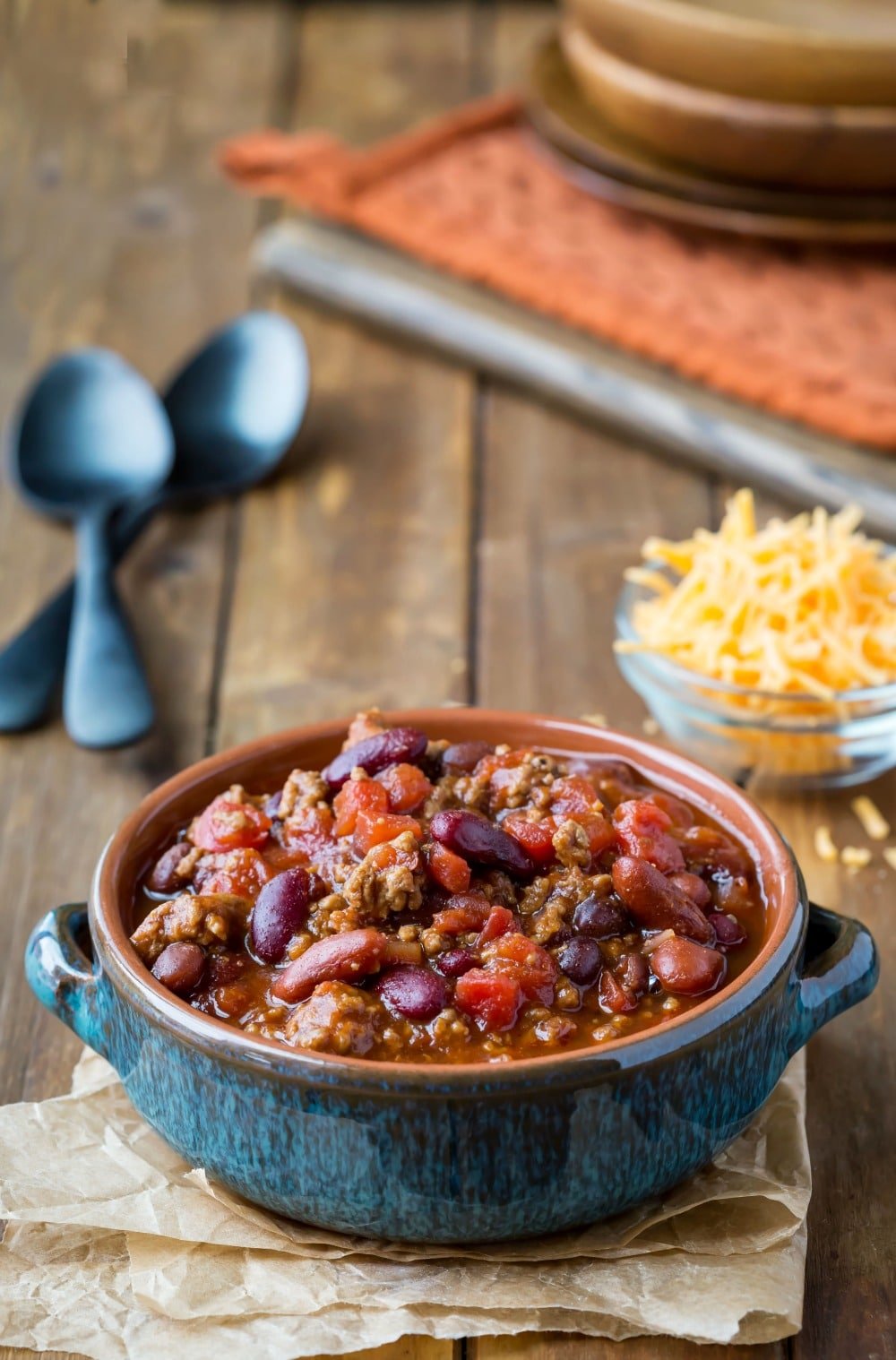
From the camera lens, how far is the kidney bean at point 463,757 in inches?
88.3

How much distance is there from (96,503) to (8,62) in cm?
260

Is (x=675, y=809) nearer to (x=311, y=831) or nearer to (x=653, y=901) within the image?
(x=653, y=901)

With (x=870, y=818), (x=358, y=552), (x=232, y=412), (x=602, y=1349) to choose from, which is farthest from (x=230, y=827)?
(x=232, y=412)

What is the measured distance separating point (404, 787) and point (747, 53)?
2.26 m

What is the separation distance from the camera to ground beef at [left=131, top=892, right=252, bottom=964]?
1.96 m

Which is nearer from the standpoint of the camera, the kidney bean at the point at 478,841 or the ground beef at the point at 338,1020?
the ground beef at the point at 338,1020

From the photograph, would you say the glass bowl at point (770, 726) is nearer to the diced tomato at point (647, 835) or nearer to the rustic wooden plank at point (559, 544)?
the rustic wooden plank at point (559, 544)

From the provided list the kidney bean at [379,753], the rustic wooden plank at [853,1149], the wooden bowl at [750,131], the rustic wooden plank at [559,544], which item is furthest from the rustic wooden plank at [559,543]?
the kidney bean at [379,753]

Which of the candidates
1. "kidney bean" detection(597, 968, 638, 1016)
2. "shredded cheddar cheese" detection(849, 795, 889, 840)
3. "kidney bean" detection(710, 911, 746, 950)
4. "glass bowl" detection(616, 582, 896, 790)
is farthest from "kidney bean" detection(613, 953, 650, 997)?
"shredded cheddar cheese" detection(849, 795, 889, 840)

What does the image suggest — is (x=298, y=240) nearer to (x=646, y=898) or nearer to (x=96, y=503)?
(x=96, y=503)

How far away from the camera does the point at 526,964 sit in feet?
6.22

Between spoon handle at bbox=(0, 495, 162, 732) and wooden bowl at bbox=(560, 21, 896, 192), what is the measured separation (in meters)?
1.77

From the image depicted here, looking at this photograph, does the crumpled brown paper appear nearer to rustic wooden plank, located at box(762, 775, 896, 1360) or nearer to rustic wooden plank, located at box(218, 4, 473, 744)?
rustic wooden plank, located at box(762, 775, 896, 1360)

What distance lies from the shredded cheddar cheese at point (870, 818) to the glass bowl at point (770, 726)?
39 millimetres
